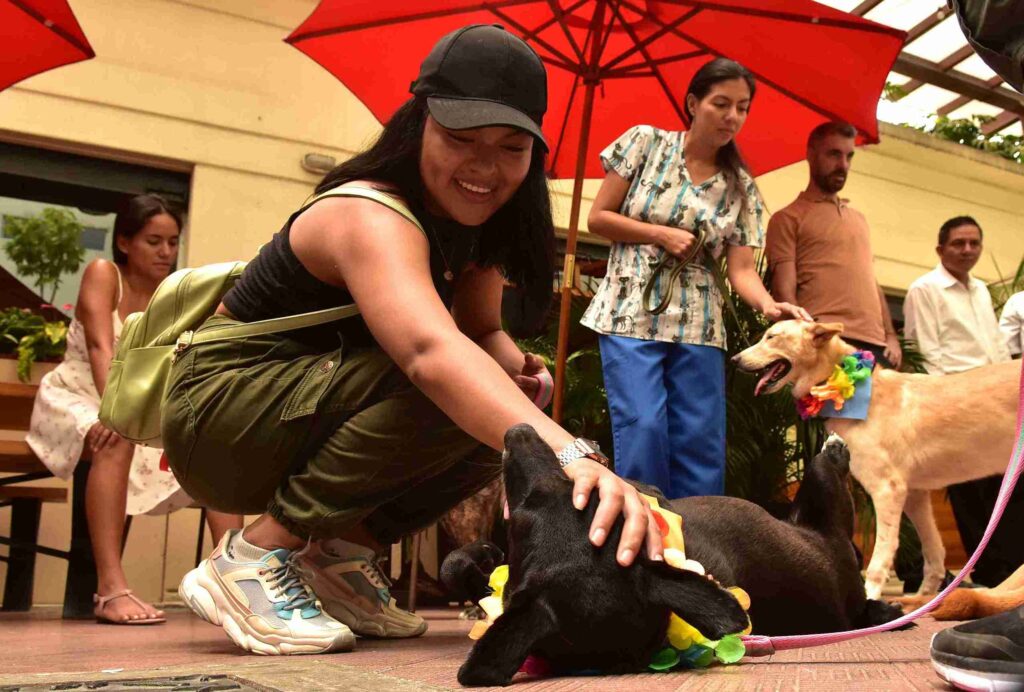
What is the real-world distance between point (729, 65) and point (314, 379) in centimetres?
223

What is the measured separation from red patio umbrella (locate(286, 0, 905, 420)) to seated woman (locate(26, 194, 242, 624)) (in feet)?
3.54

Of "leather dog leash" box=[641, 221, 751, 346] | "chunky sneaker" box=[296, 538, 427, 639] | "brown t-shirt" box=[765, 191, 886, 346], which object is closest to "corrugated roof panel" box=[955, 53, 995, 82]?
"brown t-shirt" box=[765, 191, 886, 346]

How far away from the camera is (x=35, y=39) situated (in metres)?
3.90

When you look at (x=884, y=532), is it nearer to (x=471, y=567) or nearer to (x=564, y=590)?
(x=471, y=567)

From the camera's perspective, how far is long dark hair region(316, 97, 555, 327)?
2041mm

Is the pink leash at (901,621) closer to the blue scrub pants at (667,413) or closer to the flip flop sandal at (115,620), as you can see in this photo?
the blue scrub pants at (667,413)

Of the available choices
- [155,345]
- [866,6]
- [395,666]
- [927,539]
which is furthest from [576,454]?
[866,6]

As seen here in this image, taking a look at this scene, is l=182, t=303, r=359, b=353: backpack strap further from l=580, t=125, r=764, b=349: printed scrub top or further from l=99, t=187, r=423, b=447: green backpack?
l=580, t=125, r=764, b=349: printed scrub top

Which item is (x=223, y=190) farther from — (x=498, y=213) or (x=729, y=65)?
(x=498, y=213)

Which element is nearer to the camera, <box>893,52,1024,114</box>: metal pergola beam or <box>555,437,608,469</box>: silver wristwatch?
<box>555,437,608,469</box>: silver wristwatch

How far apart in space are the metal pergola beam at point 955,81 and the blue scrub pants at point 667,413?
7.48 meters

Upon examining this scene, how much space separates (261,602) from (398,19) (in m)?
2.93

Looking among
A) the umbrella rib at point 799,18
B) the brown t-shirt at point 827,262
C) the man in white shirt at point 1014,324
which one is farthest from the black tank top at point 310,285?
the man in white shirt at point 1014,324

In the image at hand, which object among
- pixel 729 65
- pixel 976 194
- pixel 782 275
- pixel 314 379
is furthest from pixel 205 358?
pixel 976 194
